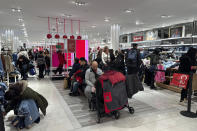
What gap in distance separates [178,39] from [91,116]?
27.6ft

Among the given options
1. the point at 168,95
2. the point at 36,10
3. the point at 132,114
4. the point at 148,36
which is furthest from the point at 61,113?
the point at 148,36

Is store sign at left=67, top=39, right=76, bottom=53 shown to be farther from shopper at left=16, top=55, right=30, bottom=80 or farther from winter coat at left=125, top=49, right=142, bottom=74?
winter coat at left=125, top=49, right=142, bottom=74

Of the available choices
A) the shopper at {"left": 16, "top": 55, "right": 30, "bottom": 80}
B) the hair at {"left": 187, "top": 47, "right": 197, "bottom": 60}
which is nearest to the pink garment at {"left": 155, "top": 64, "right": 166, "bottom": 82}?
the hair at {"left": 187, "top": 47, "right": 197, "bottom": 60}

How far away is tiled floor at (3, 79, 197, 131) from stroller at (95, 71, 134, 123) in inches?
12.1

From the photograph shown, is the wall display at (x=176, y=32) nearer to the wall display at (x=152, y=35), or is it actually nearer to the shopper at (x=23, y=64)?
the wall display at (x=152, y=35)

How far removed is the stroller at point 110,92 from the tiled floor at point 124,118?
308 mm

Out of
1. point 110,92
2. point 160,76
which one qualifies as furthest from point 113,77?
point 160,76

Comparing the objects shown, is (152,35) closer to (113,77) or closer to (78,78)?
(78,78)

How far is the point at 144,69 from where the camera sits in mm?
6059

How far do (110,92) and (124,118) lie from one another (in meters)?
0.78

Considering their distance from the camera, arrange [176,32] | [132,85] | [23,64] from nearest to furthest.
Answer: [132,85] < [23,64] < [176,32]

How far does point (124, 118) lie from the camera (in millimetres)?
3119

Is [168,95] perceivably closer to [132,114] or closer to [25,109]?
[132,114]

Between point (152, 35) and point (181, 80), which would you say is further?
point (152, 35)
